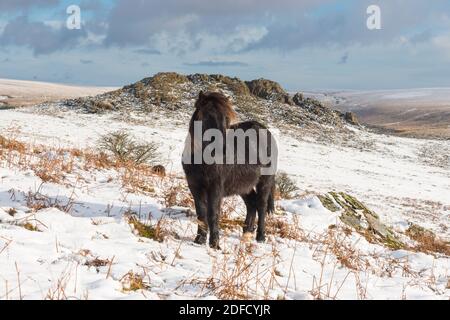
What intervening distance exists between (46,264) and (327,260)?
3.57m

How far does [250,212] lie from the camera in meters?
6.67

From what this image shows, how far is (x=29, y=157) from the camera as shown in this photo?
26.2 ft

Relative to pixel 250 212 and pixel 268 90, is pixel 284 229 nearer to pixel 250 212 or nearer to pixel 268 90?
pixel 250 212

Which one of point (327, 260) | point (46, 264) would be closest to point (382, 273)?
point (327, 260)

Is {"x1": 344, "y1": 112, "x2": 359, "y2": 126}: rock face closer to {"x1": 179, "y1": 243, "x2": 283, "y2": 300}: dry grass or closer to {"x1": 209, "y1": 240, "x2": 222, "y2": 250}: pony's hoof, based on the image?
{"x1": 209, "y1": 240, "x2": 222, "y2": 250}: pony's hoof

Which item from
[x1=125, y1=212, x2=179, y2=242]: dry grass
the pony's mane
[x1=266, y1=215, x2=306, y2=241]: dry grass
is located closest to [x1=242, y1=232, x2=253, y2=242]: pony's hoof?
[x1=266, y1=215, x2=306, y2=241]: dry grass

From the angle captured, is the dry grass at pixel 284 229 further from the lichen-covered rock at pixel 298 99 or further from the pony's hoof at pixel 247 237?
the lichen-covered rock at pixel 298 99

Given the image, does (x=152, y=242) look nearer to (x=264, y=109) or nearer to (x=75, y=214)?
(x=75, y=214)

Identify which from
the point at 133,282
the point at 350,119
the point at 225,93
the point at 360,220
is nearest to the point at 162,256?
the point at 133,282

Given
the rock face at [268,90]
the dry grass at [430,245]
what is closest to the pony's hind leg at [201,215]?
the dry grass at [430,245]

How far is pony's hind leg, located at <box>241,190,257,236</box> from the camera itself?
6559mm

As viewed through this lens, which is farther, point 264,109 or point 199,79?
point 199,79
